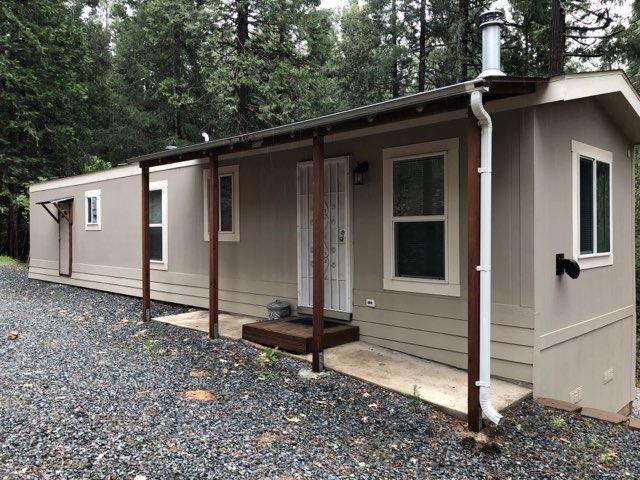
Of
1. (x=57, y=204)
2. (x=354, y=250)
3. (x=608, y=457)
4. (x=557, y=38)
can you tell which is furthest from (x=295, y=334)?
(x=557, y=38)

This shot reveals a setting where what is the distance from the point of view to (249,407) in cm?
374

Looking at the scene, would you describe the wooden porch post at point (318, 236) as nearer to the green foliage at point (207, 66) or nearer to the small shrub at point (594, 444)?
the small shrub at point (594, 444)

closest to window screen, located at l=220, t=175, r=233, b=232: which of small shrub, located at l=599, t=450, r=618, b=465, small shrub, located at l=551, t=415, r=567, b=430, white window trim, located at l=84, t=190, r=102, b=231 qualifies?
white window trim, located at l=84, t=190, r=102, b=231

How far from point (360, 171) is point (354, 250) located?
86 cm

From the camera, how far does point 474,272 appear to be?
11.1ft

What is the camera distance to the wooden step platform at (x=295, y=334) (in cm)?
496

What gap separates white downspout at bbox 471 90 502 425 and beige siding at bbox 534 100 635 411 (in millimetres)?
868

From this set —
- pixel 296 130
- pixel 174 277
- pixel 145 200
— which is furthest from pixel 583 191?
pixel 174 277

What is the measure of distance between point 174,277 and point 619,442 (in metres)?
6.55

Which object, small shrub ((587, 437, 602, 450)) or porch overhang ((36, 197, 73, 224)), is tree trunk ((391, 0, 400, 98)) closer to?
porch overhang ((36, 197, 73, 224))

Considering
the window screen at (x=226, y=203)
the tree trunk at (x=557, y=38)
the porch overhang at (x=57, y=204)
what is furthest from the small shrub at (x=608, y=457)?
the porch overhang at (x=57, y=204)

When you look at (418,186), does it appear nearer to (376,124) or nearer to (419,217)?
(419,217)

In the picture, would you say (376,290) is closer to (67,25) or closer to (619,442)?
(619,442)

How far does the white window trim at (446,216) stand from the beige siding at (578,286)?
70 cm
